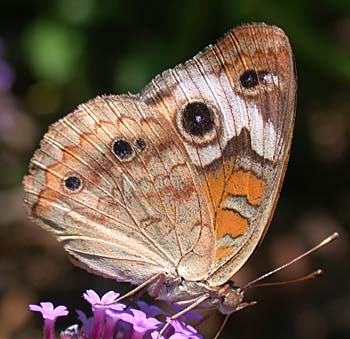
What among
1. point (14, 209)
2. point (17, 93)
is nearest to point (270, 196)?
point (14, 209)

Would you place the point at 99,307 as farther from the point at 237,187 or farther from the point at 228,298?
the point at 237,187

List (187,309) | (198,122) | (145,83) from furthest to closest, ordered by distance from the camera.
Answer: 1. (145,83)
2. (198,122)
3. (187,309)

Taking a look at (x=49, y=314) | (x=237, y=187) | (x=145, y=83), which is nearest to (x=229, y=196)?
(x=237, y=187)

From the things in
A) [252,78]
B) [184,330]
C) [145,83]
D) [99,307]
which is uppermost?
[145,83]

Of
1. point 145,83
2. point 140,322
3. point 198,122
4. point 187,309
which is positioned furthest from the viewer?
point 145,83

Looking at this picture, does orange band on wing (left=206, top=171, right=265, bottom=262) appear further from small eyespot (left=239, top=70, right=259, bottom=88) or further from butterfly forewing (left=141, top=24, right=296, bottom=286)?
small eyespot (left=239, top=70, right=259, bottom=88)

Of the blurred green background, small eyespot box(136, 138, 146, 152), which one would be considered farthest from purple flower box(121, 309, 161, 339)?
the blurred green background

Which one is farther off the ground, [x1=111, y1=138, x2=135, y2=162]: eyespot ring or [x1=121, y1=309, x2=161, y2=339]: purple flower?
[x1=111, y1=138, x2=135, y2=162]: eyespot ring

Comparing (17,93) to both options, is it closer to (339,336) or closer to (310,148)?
(310,148)

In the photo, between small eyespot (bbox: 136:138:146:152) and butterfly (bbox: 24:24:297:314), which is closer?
butterfly (bbox: 24:24:297:314)
